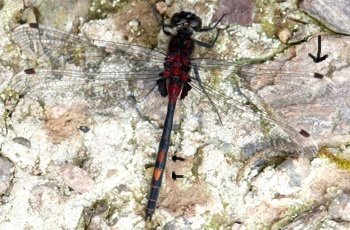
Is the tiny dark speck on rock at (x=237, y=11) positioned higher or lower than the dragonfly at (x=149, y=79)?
higher

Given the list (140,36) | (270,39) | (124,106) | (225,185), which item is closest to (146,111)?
(124,106)

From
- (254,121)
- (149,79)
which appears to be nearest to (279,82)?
(254,121)

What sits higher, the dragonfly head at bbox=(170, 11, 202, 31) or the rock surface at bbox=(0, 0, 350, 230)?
the dragonfly head at bbox=(170, 11, 202, 31)

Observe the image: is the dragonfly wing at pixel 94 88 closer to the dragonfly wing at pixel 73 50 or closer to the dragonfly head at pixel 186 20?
the dragonfly wing at pixel 73 50

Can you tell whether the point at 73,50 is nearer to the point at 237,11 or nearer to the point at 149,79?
the point at 149,79

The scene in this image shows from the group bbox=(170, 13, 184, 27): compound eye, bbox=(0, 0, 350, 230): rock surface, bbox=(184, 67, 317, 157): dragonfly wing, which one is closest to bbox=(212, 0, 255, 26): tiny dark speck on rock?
bbox=(0, 0, 350, 230): rock surface

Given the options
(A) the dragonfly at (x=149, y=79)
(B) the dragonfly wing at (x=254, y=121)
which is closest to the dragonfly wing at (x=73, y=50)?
(A) the dragonfly at (x=149, y=79)

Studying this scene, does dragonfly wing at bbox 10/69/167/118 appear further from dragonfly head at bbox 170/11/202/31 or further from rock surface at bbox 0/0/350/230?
dragonfly head at bbox 170/11/202/31
